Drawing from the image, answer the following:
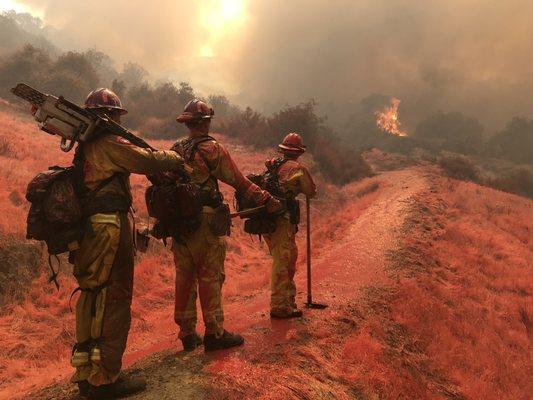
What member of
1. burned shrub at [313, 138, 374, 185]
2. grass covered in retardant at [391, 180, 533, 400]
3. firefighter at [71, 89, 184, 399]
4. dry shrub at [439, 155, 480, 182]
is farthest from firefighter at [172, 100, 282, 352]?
dry shrub at [439, 155, 480, 182]

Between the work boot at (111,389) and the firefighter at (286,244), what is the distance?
2461 millimetres

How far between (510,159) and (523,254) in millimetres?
59085

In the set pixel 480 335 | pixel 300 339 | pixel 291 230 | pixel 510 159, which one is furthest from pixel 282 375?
pixel 510 159

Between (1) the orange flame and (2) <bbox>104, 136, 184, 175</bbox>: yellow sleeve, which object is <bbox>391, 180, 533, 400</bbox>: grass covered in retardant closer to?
(2) <bbox>104, 136, 184, 175</bbox>: yellow sleeve

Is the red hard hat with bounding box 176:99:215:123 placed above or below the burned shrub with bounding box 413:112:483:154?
below

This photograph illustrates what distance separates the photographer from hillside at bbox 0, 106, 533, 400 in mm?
4031

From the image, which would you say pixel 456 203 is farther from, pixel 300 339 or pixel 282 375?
pixel 282 375

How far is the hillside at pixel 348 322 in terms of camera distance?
4.03m

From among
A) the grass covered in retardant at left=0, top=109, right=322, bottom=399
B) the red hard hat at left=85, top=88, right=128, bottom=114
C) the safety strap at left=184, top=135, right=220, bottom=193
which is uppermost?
the red hard hat at left=85, top=88, right=128, bottom=114

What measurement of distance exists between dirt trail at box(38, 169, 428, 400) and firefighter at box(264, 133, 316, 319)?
0.25 meters

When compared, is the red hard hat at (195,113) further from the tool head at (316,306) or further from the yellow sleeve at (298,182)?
the tool head at (316,306)

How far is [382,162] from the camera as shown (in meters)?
33.1

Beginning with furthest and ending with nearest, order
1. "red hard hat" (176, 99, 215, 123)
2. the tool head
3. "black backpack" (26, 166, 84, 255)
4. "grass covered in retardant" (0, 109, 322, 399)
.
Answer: the tool head → "grass covered in retardant" (0, 109, 322, 399) → "red hard hat" (176, 99, 215, 123) → "black backpack" (26, 166, 84, 255)

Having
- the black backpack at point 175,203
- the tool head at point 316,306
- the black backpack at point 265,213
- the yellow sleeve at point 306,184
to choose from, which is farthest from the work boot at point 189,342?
the yellow sleeve at point 306,184
